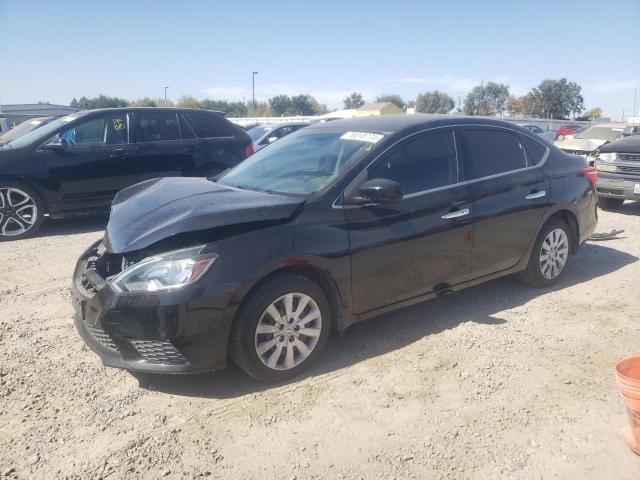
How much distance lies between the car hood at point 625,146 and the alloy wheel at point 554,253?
4.81 metres

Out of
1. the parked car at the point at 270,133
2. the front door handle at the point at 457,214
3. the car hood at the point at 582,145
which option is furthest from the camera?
the parked car at the point at 270,133

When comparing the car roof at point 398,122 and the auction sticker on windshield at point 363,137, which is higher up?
the car roof at point 398,122

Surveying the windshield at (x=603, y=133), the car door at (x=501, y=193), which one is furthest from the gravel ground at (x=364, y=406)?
the windshield at (x=603, y=133)

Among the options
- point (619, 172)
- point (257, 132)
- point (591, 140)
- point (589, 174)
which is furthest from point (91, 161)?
point (591, 140)

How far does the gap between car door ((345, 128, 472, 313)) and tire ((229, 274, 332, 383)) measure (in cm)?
37

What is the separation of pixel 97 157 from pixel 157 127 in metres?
1.10

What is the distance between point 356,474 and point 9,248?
598 cm

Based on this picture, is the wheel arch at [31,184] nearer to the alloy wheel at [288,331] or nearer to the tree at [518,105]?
the alloy wheel at [288,331]

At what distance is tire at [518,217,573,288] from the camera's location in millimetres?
5023

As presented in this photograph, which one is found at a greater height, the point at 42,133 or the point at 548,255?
the point at 42,133

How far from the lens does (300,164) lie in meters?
4.23

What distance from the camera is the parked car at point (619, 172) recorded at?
28.6 ft

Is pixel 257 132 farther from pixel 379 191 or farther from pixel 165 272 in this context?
pixel 165 272

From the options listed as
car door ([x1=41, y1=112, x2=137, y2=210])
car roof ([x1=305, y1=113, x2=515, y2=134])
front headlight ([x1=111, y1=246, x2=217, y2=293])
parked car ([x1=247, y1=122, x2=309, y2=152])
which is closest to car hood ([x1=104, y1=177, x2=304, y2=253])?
front headlight ([x1=111, y1=246, x2=217, y2=293])
